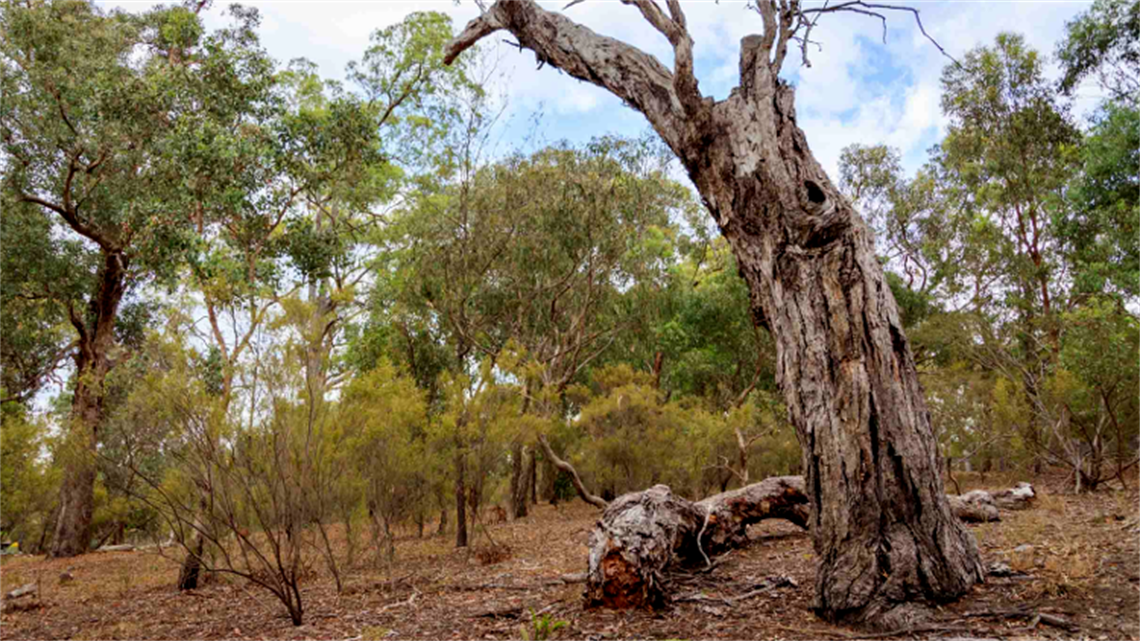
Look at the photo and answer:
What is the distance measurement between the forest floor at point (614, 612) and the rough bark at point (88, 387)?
4.48 metres

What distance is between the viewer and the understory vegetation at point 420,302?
6.82 metres

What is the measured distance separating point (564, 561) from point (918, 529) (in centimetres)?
432

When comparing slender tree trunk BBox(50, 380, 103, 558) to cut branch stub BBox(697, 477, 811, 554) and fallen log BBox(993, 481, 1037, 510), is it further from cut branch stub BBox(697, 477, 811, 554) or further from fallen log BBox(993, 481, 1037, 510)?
fallen log BBox(993, 481, 1037, 510)

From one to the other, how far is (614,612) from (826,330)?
2.00 m

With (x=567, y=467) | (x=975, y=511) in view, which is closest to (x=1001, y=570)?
(x=975, y=511)

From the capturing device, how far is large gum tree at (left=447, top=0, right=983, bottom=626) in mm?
3465

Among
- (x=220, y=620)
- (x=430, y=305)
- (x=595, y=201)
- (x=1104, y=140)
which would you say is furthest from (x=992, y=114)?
(x=220, y=620)

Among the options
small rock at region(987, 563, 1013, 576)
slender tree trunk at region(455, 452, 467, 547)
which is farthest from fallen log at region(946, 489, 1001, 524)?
slender tree trunk at region(455, 452, 467, 547)

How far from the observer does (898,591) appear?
11.1 ft

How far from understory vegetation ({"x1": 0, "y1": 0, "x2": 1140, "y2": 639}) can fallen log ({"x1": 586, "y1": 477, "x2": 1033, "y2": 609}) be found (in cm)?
234

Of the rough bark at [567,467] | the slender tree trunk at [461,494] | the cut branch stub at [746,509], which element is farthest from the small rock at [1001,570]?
the rough bark at [567,467]

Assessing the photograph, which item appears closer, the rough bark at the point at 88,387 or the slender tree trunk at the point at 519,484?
the rough bark at the point at 88,387

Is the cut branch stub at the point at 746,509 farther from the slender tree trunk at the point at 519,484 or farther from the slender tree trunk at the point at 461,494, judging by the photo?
the slender tree trunk at the point at 519,484

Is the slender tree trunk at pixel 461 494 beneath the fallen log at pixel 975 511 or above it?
above
